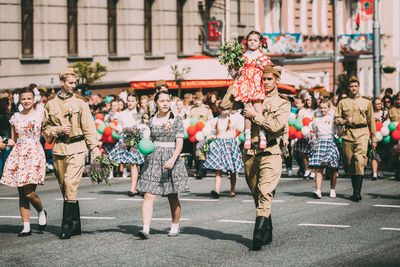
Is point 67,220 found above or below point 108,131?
below

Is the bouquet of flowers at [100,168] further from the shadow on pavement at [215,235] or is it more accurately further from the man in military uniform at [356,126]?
the man in military uniform at [356,126]

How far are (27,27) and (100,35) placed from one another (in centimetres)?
390

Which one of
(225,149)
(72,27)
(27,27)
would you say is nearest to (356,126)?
(225,149)

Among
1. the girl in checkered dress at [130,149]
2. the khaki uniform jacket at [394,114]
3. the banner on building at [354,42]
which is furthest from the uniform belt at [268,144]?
the banner on building at [354,42]

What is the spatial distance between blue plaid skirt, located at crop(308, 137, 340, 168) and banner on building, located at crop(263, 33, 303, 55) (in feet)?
80.1

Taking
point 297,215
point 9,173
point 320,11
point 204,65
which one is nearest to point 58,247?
point 9,173

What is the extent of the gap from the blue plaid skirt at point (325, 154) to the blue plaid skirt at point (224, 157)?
1338 mm

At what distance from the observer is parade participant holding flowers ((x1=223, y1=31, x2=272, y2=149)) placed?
9539 mm

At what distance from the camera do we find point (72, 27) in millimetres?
29812

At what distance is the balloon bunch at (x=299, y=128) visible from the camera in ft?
59.9

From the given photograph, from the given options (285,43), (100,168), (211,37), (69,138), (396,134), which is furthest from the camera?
(285,43)

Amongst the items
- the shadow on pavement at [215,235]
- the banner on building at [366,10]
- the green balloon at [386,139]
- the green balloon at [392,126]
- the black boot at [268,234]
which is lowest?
the shadow on pavement at [215,235]

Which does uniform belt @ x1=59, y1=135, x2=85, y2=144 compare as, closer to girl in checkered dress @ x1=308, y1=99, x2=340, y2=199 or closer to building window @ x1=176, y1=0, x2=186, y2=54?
girl in checkered dress @ x1=308, y1=99, x2=340, y2=199

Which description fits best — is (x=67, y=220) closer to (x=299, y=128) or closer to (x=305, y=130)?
(x=305, y=130)
